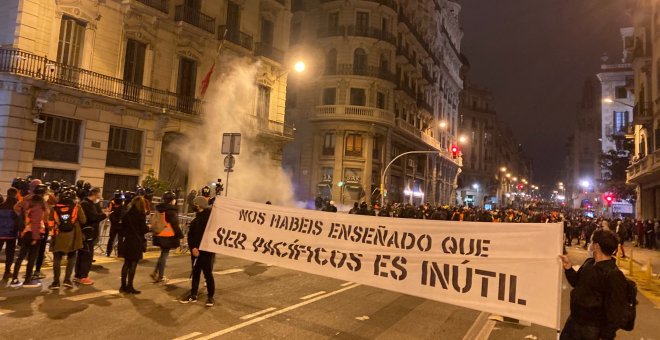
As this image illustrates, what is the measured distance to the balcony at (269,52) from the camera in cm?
2837

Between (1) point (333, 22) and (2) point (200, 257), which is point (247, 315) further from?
(1) point (333, 22)

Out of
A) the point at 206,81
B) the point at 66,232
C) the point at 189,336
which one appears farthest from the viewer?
the point at 206,81

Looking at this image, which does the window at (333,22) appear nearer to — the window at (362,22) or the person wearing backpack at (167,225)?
the window at (362,22)

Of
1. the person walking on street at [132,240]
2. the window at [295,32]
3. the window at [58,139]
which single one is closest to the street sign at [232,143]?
the person walking on street at [132,240]

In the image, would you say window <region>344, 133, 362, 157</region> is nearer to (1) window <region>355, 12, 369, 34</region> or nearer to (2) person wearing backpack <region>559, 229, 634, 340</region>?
(1) window <region>355, 12, 369, 34</region>

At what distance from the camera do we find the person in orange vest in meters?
8.06

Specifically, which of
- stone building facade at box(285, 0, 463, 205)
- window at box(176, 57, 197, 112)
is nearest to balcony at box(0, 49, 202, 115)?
window at box(176, 57, 197, 112)

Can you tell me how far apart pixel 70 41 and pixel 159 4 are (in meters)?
5.05

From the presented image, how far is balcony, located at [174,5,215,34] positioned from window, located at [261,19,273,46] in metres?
4.66

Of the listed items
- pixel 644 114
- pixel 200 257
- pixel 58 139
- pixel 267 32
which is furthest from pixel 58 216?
pixel 644 114

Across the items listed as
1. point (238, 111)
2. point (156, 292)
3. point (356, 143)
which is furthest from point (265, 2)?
point (156, 292)

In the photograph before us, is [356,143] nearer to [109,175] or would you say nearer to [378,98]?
[378,98]

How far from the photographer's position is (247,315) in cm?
689

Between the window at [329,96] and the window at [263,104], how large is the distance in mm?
11102
